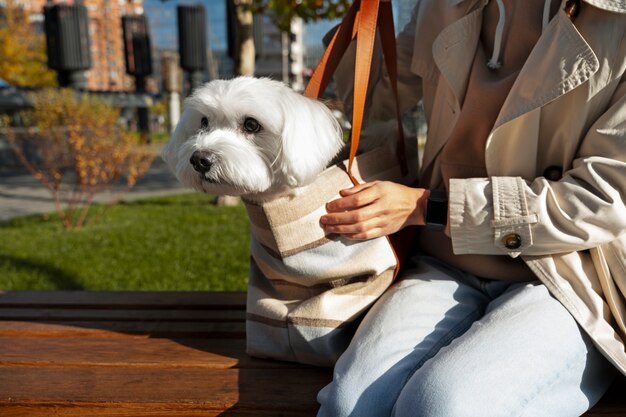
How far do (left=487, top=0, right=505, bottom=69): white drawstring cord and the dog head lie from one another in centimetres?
50

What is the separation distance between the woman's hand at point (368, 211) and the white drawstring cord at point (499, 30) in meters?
0.45

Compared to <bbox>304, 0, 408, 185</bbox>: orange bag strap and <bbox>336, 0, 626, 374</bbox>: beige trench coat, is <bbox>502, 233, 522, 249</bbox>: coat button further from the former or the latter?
<bbox>304, 0, 408, 185</bbox>: orange bag strap

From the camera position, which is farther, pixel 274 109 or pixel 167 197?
pixel 167 197

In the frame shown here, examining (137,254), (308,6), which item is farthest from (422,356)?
(308,6)

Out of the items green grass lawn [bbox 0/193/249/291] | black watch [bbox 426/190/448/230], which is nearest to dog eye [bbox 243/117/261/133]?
black watch [bbox 426/190/448/230]

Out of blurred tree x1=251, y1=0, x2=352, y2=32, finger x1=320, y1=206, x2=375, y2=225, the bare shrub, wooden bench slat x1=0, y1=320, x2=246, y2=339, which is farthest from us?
the bare shrub

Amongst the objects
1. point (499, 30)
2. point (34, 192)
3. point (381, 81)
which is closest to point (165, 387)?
point (381, 81)

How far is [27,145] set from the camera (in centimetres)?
948

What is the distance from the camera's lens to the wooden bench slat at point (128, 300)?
2.42 metres

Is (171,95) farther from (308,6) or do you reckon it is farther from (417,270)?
(417,270)

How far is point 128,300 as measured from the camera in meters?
2.49

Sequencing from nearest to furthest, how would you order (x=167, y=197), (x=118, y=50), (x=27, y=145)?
(x=167, y=197)
(x=27, y=145)
(x=118, y=50)

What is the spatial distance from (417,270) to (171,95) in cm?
1739

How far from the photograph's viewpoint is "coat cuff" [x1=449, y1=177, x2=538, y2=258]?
5.26 ft
